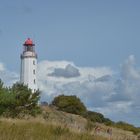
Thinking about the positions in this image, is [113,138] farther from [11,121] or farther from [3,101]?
[3,101]

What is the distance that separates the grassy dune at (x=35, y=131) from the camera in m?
19.7

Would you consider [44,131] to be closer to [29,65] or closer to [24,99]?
[24,99]

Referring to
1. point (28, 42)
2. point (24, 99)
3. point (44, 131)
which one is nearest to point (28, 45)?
point (28, 42)

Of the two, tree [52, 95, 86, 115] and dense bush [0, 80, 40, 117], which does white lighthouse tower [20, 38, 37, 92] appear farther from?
dense bush [0, 80, 40, 117]

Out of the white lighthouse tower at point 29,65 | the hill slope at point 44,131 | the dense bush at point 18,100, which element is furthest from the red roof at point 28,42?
the hill slope at point 44,131

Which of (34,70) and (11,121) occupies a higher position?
(34,70)

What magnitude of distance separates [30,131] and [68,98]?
72939 millimetres

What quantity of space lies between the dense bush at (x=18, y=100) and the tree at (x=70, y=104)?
118 ft

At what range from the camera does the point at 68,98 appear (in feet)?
307

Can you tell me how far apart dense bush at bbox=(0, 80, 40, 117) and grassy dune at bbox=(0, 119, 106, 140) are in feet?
63.4

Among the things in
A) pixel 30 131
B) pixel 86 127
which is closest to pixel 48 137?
pixel 30 131

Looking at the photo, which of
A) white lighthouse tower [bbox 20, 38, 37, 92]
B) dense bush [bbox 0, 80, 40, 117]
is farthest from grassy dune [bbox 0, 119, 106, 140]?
white lighthouse tower [bbox 20, 38, 37, 92]

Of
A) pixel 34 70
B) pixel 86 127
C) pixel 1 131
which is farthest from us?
pixel 34 70

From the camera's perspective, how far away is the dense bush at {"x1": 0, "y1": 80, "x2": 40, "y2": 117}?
44.8 metres
